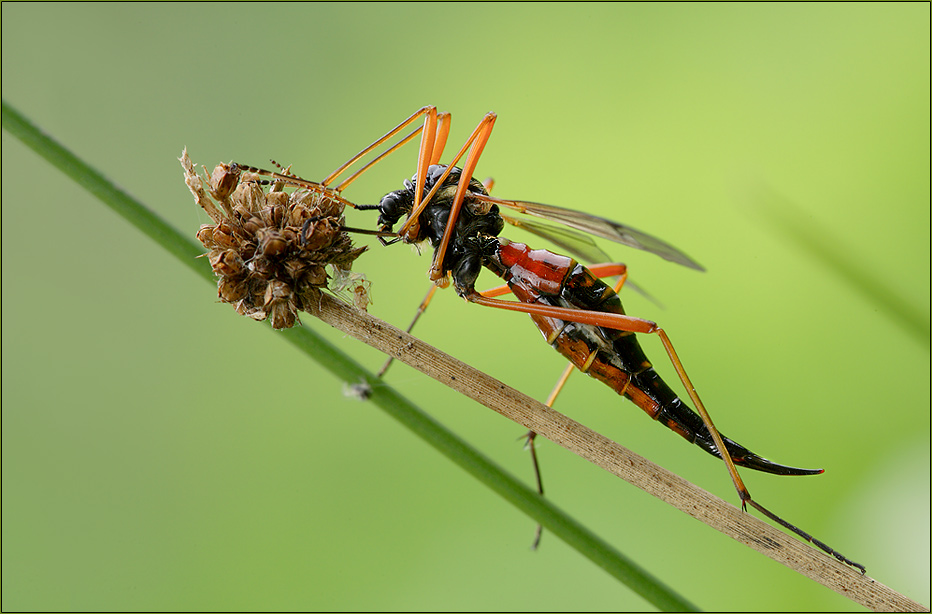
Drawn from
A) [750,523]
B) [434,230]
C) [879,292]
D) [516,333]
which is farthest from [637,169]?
[750,523]

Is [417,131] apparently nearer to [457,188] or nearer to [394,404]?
[457,188]

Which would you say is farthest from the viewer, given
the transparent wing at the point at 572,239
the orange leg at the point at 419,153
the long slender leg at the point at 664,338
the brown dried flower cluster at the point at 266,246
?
the transparent wing at the point at 572,239

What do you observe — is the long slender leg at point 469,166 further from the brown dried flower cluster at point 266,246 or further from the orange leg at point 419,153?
the brown dried flower cluster at point 266,246

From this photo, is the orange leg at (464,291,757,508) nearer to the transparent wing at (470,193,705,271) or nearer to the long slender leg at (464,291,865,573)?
the long slender leg at (464,291,865,573)

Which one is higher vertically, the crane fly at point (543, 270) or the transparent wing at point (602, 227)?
the transparent wing at point (602, 227)

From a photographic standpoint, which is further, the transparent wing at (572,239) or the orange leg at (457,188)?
the transparent wing at (572,239)

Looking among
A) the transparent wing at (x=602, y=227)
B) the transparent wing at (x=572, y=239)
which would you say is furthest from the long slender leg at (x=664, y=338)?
the transparent wing at (x=572, y=239)

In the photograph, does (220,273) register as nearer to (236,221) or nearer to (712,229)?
(236,221)
